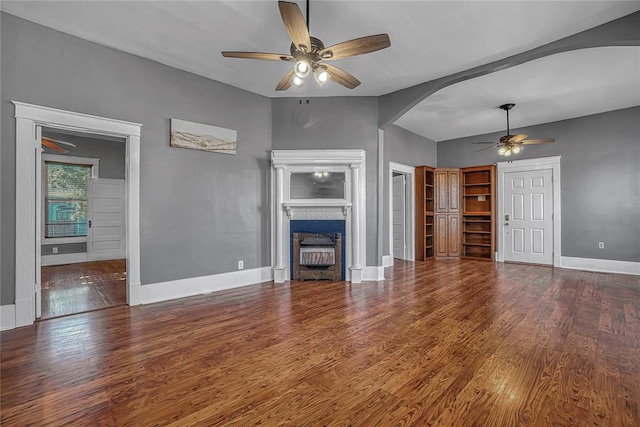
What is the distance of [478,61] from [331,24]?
199cm

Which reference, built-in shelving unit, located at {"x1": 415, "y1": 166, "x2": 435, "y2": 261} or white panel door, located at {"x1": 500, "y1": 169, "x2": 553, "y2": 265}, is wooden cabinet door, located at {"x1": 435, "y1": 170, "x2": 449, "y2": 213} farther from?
white panel door, located at {"x1": 500, "y1": 169, "x2": 553, "y2": 265}

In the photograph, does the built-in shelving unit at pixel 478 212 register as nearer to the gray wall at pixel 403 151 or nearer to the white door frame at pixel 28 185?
the gray wall at pixel 403 151

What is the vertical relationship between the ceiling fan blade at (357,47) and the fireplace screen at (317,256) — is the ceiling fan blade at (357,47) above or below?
above

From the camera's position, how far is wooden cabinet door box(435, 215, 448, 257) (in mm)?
7258

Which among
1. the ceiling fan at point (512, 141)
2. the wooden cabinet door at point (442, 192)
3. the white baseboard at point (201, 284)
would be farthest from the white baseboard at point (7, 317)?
the wooden cabinet door at point (442, 192)

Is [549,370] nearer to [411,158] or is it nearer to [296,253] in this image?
[296,253]

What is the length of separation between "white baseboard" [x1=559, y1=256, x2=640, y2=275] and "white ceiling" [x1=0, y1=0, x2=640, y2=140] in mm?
3115

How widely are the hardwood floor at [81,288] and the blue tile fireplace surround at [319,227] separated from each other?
243cm

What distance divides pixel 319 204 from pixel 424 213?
3234mm

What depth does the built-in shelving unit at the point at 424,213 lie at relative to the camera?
6.87 meters

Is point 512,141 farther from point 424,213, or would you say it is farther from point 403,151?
point 424,213

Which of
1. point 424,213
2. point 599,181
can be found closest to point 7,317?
point 424,213

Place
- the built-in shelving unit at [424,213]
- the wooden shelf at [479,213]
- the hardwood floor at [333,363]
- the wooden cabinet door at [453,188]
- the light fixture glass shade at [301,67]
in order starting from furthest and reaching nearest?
1. the wooden cabinet door at [453,188]
2. the wooden shelf at [479,213]
3. the built-in shelving unit at [424,213]
4. the light fixture glass shade at [301,67]
5. the hardwood floor at [333,363]

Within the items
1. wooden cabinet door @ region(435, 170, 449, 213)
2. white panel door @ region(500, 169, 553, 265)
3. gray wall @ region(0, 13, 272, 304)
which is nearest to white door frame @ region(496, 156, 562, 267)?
white panel door @ region(500, 169, 553, 265)
